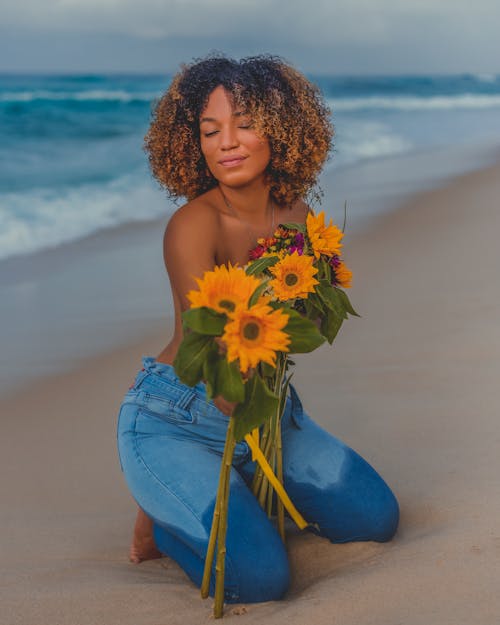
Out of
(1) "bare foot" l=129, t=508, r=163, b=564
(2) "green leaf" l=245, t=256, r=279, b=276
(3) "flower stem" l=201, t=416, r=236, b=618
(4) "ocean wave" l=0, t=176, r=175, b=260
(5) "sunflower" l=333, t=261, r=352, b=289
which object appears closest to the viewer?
(3) "flower stem" l=201, t=416, r=236, b=618

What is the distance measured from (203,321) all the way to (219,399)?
1.68 feet

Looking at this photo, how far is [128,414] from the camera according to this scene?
2.74 metres

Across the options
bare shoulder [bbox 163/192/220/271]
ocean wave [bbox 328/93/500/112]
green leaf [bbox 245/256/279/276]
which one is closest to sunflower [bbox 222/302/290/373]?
green leaf [bbox 245/256/279/276]

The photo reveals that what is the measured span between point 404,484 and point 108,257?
4.37 metres

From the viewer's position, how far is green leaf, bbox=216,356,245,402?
204cm

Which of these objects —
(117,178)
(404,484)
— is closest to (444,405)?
(404,484)

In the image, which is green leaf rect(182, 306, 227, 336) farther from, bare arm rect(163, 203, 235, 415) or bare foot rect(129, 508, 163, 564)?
bare foot rect(129, 508, 163, 564)

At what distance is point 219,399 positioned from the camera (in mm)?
2480

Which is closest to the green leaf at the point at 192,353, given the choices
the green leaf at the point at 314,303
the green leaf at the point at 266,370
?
the green leaf at the point at 266,370

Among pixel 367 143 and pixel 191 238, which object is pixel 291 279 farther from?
pixel 367 143

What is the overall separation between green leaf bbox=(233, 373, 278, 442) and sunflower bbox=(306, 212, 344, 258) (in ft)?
1.64

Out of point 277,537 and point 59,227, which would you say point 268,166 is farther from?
point 59,227

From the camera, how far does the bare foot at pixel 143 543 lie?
2.88 meters

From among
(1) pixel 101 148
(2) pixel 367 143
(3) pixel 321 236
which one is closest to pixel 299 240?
(3) pixel 321 236
